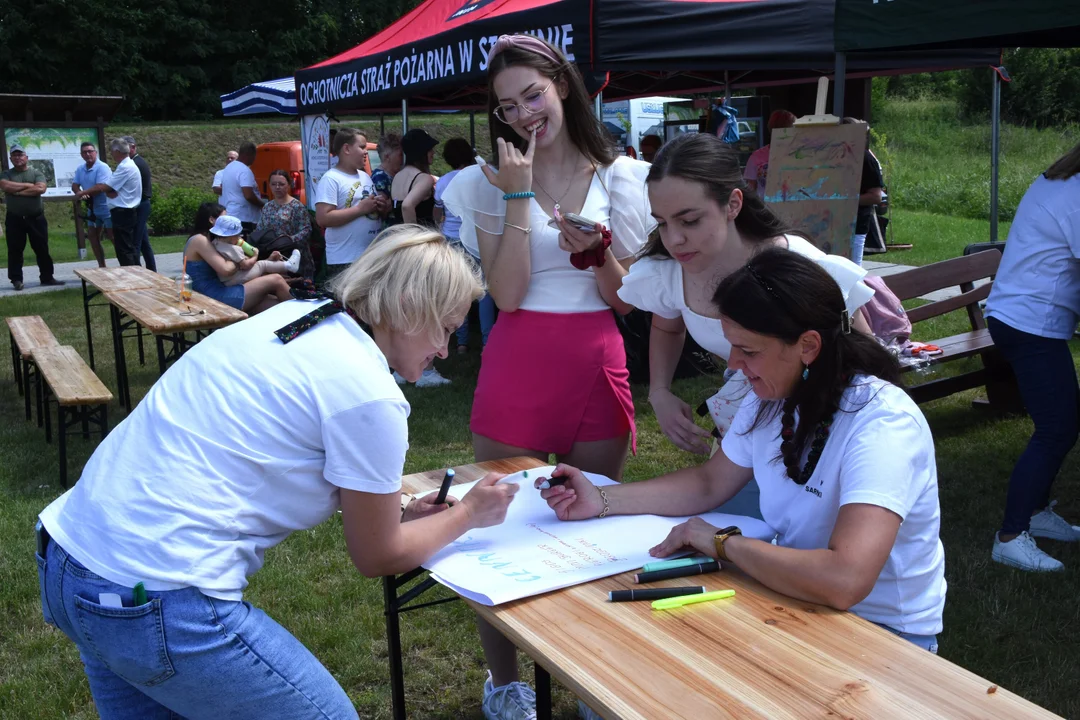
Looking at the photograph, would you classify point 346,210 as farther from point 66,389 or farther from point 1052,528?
point 1052,528

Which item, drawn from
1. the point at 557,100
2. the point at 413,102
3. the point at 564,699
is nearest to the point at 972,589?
the point at 564,699

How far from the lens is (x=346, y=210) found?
22.7 feet

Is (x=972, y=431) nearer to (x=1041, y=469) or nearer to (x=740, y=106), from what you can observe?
(x=1041, y=469)

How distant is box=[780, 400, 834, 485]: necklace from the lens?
5.31ft

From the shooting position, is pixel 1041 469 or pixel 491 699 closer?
pixel 491 699

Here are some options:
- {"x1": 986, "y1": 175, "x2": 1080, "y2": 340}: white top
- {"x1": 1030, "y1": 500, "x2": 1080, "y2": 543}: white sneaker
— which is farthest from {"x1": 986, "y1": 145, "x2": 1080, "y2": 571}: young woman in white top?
{"x1": 1030, "y1": 500, "x2": 1080, "y2": 543}: white sneaker

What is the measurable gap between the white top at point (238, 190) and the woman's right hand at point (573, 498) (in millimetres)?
9667

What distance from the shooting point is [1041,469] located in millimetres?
3332

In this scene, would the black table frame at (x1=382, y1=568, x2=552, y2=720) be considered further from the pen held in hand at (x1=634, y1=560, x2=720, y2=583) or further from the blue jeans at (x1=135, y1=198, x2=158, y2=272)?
the blue jeans at (x1=135, y1=198, x2=158, y2=272)

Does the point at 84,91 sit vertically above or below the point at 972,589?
above

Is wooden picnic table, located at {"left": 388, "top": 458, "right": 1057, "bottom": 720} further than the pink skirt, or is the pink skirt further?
the pink skirt

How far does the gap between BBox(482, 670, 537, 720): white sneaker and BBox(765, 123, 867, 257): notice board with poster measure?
197cm

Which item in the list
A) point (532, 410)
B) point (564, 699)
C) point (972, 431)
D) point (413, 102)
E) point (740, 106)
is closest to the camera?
point (532, 410)

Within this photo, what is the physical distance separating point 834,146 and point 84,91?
31.3 metres
